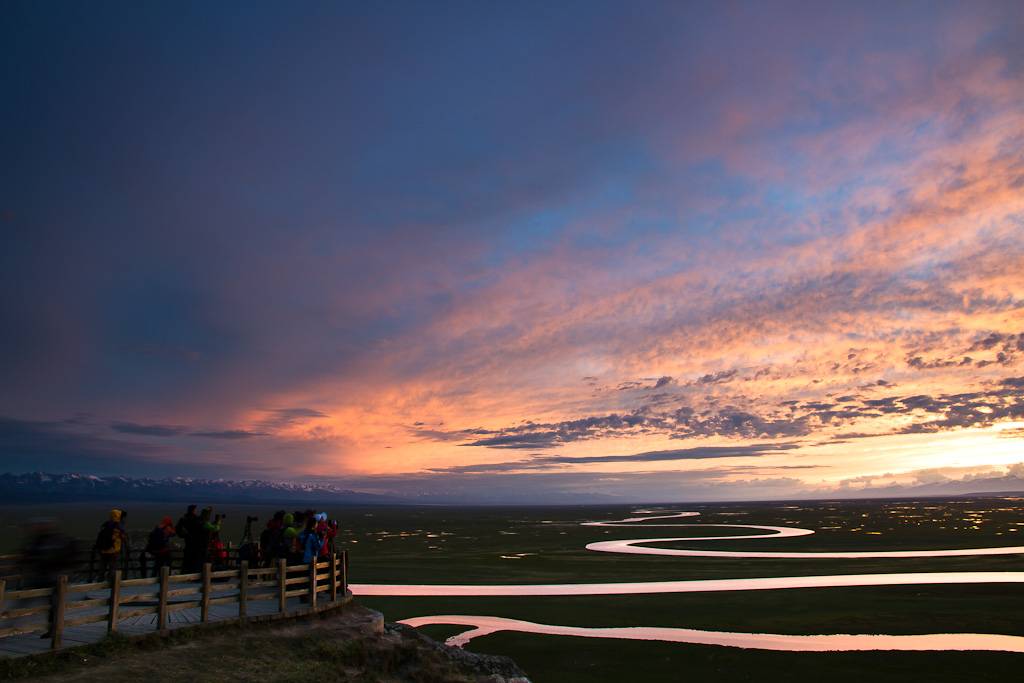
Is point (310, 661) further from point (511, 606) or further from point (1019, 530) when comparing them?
point (1019, 530)

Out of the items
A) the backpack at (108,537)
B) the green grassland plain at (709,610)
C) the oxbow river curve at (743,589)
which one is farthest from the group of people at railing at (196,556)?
the oxbow river curve at (743,589)

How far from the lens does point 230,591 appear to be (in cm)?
1866

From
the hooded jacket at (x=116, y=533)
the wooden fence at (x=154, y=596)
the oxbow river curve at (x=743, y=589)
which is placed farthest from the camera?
the oxbow river curve at (x=743, y=589)

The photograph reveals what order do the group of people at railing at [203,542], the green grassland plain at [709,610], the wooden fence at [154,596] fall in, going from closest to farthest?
the wooden fence at [154,596]
the group of people at railing at [203,542]
the green grassland plain at [709,610]

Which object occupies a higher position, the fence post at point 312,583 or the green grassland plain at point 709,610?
the fence post at point 312,583

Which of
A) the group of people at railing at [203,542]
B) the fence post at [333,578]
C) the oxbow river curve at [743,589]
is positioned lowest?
the oxbow river curve at [743,589]

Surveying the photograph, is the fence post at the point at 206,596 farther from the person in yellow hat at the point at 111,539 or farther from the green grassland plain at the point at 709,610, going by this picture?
the green grassland plain at the point at 709,610

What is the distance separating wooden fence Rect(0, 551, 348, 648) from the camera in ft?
42.8

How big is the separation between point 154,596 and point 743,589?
35301mm

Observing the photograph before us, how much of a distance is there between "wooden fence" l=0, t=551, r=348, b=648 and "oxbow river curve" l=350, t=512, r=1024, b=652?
31.6 ft

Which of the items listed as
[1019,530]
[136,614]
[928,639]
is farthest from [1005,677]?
[1019,530]

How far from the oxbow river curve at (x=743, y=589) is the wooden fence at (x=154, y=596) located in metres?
9.62

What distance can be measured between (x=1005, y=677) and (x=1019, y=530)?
9021 cm

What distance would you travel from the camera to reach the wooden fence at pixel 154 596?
13.1 metres
